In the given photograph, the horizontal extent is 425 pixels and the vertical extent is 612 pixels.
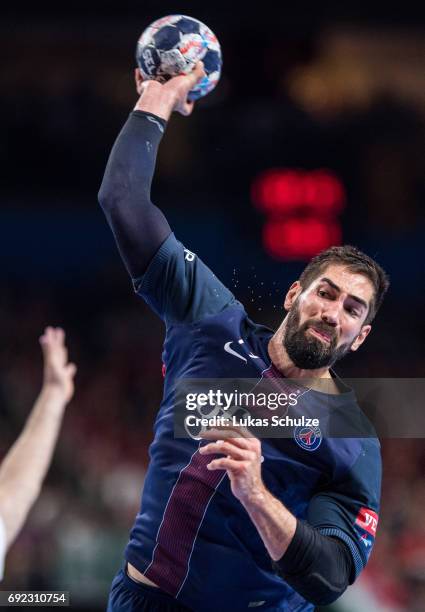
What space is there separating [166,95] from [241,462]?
178cm

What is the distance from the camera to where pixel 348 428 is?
4.27m

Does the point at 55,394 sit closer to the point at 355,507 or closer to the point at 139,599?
the point at 139,599

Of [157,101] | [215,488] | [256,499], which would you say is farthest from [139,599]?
[157,101]

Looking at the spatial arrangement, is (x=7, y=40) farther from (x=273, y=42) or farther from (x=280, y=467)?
(x=280, y=467)

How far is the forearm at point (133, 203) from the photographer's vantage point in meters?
4.08

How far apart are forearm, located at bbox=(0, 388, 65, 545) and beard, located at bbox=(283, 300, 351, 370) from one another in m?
1.81

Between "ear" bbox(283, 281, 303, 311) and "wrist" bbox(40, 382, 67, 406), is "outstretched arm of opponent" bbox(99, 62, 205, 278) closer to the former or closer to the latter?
"ear" bbox(283, 281, 303, 311)

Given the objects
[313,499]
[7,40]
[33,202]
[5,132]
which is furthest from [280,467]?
[7,40]

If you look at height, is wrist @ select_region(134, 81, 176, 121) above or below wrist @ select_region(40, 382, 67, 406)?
above

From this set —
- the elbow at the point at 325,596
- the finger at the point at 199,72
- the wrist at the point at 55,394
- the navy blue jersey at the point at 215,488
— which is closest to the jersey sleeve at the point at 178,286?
the navy blue jersey at the point at 215,488

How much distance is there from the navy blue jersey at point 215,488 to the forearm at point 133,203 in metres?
0.07

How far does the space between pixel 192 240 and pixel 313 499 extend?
6.01 metres

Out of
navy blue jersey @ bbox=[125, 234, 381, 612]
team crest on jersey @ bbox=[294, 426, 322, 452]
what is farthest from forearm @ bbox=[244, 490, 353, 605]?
team crest on jersey @ bbox=[294, 426, 322, 452]

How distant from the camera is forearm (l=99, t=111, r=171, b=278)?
408cm
